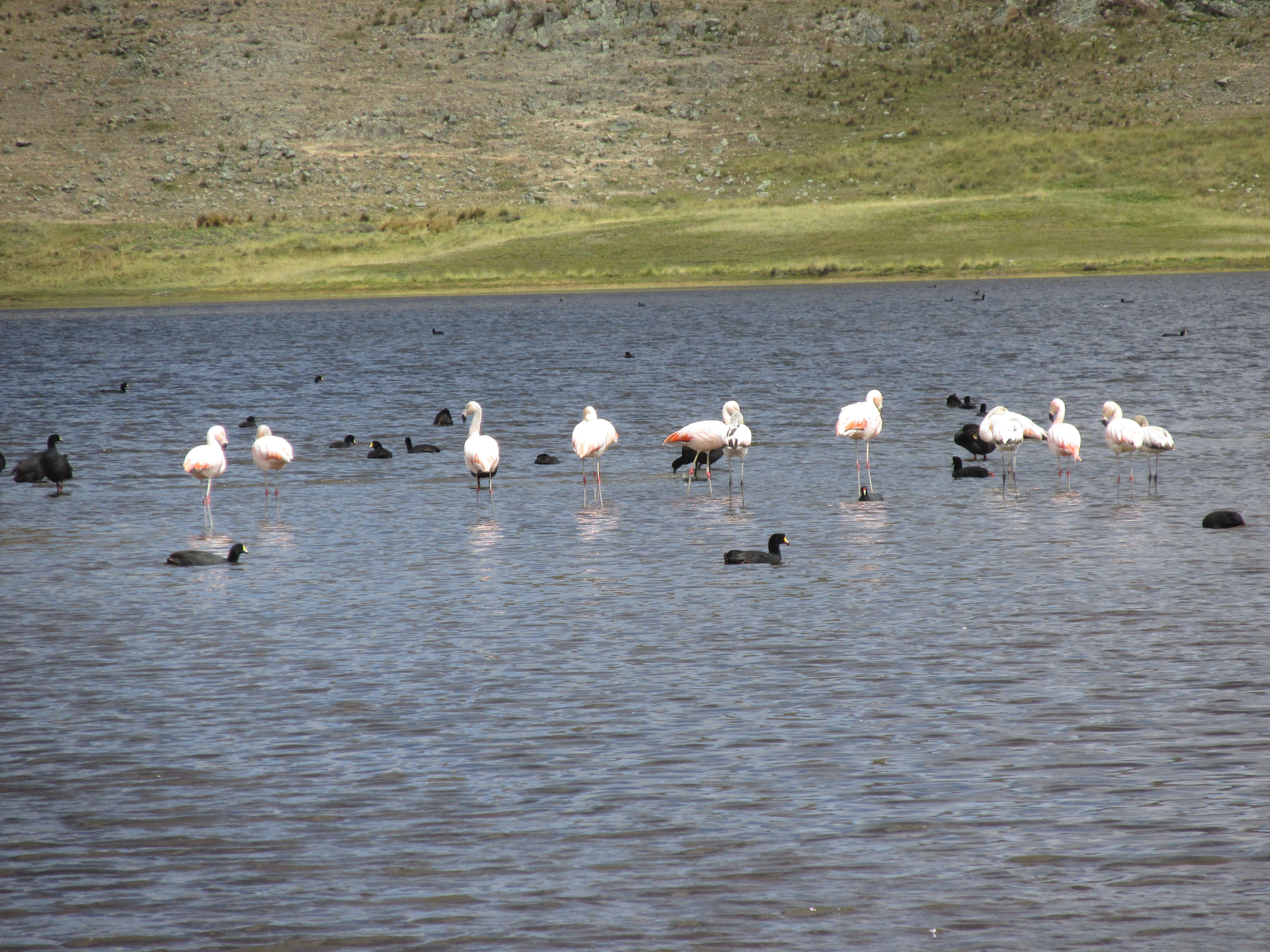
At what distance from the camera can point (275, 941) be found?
6918 mm

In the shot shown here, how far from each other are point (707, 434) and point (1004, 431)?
3599mm

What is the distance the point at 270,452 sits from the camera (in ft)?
65.1

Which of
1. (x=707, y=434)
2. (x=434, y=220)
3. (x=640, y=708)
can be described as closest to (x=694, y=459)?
(x=707, y=434)

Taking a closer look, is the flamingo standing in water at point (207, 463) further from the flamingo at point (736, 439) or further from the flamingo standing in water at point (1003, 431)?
the flamingo standing in water at point (1003, 431)

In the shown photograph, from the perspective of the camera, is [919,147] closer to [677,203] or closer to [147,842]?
[677,203]

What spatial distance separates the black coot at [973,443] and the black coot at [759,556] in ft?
23.9

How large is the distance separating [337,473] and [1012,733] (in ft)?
50.8

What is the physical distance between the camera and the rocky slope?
113375 millimetres

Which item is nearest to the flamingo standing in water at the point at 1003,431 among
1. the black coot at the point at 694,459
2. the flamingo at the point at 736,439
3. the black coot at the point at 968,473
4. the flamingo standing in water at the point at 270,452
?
the black coot at the point at 968,473

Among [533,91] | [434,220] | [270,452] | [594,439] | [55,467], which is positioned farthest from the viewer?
[533,91]

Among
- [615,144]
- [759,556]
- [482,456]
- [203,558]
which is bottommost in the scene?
[759,556]

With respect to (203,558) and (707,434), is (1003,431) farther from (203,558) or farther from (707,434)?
(203,558)

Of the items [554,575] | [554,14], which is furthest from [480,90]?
[554,575]

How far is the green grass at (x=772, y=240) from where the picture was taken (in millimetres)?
81750
